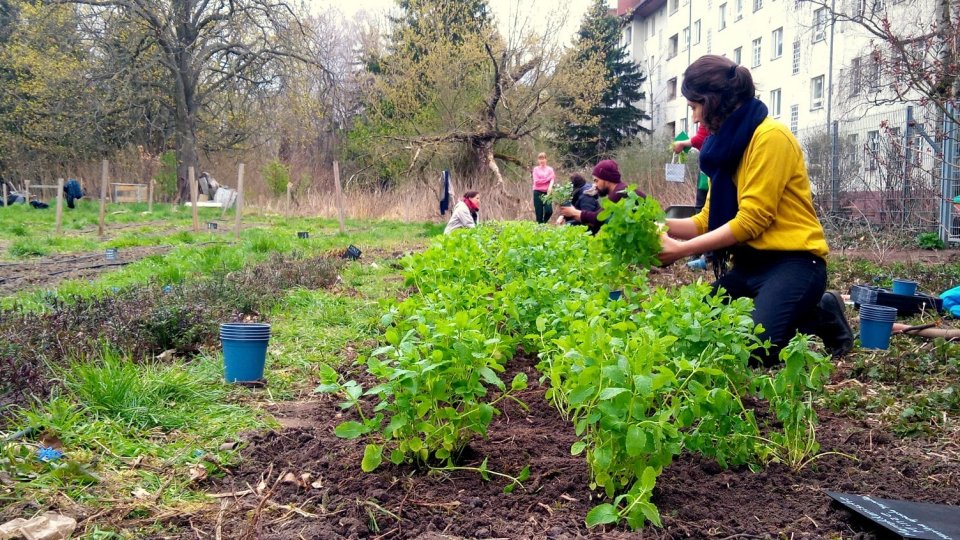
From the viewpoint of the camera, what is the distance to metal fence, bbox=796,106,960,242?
1114 cm

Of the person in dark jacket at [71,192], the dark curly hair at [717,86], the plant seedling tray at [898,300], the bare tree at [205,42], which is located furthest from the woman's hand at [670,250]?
the person in dark jacket at [71,192]

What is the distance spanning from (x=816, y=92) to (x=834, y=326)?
86.9 feet

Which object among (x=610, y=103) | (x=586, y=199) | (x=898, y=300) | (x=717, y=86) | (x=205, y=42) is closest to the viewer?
(x=717, y=86)

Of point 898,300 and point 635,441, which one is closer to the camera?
point 635,441

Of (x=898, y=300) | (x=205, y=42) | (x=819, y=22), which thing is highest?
(x=205, y=42)

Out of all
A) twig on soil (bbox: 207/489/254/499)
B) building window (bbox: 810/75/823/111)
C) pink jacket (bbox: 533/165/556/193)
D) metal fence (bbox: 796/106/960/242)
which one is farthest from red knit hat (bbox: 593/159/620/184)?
building window (bbox: 810/75/823/111)

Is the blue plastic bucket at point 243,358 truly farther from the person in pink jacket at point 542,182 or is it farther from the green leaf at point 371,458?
the person in pink jacket at point 542,182

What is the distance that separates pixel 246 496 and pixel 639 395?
133cm

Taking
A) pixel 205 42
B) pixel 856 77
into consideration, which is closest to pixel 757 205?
pixel 856 77

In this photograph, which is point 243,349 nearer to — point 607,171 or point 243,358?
point 243,358

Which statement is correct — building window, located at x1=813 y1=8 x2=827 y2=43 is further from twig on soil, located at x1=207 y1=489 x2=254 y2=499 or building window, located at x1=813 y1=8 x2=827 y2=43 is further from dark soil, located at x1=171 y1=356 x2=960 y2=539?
twig on soil, located at x1=207 y1=489 x2=254 y2=499

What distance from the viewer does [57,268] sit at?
9.05 m

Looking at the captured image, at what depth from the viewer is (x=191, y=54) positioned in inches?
990

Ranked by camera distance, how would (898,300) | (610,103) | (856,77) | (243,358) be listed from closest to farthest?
(243,358)
(898,300)
(856,77)
(610,103)
